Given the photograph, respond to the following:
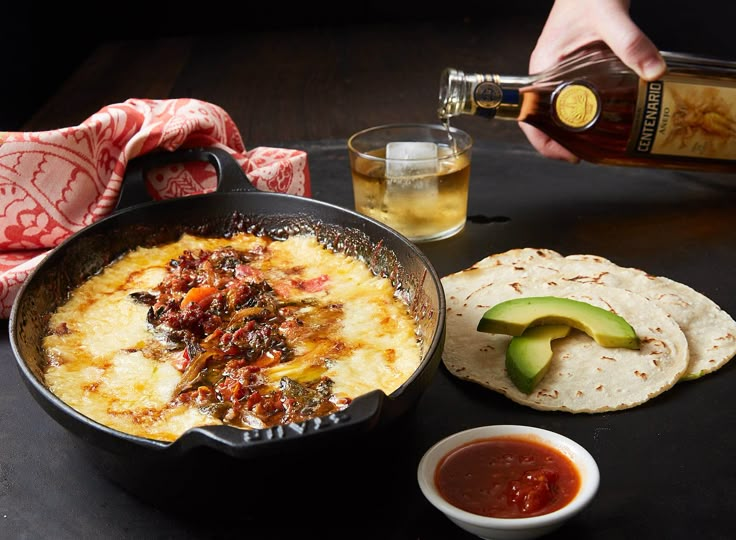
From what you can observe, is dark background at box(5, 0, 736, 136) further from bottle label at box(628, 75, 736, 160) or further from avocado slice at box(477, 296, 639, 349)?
avocado slice at box(477, 296, 639, 349)

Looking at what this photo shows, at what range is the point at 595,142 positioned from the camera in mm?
4039

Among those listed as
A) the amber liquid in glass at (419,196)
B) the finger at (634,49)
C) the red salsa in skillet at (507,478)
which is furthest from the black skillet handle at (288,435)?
the finger at (634,49)

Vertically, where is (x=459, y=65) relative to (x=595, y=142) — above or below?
below

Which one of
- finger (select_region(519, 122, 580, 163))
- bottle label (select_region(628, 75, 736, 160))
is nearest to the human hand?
finger (select_region(519, 122, 580, 163))

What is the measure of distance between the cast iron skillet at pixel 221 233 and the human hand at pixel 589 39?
1452mm

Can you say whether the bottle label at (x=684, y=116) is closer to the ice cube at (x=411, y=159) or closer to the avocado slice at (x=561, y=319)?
the ice cube at (x=411, y=159)

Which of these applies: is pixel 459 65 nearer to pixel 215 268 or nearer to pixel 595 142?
pixel 595 142

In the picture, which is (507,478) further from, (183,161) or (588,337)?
(183,161)

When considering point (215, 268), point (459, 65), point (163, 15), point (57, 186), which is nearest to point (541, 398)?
point (215, 268)

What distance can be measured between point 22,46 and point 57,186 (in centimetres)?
375

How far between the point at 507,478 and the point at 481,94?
2.11 metres

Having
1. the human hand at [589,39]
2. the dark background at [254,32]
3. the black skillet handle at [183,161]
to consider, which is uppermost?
the human hand at [589,39]

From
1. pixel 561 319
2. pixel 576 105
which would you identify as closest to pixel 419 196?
pixel 576 105

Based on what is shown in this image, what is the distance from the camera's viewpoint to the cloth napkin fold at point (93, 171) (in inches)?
134
